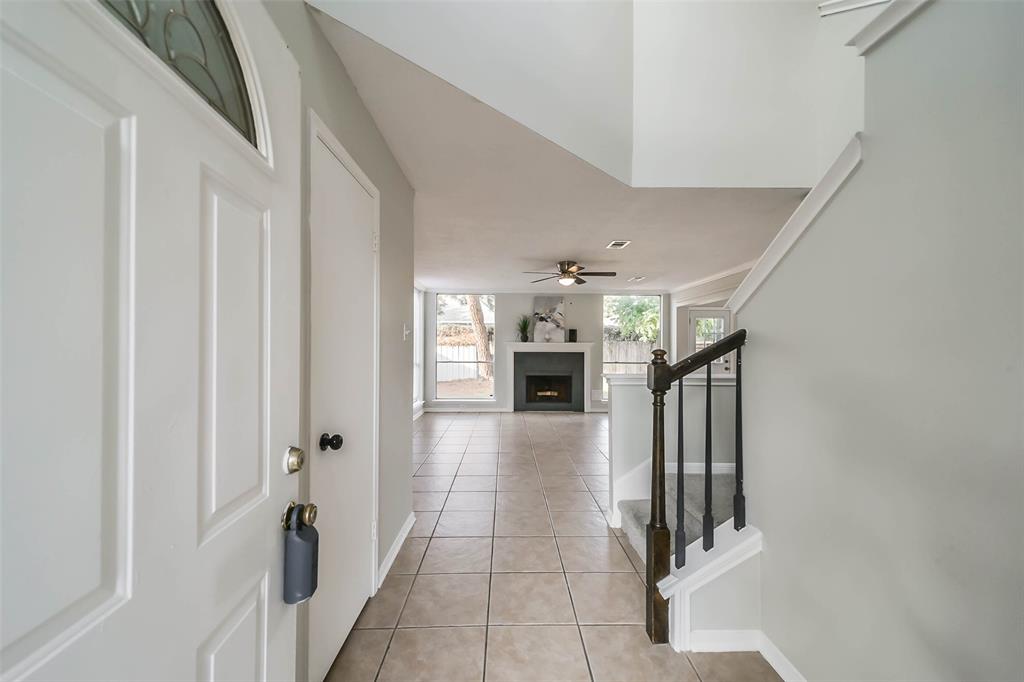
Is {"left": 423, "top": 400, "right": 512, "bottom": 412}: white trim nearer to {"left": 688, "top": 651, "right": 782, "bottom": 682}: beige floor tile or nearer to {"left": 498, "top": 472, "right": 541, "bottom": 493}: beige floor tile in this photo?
{"left": 498, "top": 472, "right": 541, "bottom": 493}: beige floor tile

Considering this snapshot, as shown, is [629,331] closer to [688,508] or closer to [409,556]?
[688,508]

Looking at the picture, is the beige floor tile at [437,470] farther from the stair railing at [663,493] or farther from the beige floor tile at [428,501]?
the stair railing at [663,493]

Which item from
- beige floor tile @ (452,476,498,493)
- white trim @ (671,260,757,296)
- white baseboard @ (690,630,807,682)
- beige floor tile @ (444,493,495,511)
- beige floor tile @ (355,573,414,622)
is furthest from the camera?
white trim @ (671,260,757,296)

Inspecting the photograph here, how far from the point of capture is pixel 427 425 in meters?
6.30

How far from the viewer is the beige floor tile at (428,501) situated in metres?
3.08

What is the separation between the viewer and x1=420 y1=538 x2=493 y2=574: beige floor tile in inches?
88.5

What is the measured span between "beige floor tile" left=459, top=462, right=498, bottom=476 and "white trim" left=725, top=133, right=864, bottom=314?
2.94 meters

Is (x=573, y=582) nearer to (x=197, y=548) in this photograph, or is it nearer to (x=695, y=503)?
(x=695, y=503)

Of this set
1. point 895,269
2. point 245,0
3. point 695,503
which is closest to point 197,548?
point 245,0

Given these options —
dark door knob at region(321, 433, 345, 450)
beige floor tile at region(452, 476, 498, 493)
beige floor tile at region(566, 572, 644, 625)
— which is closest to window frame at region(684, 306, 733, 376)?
beige floor tile at region(452, 476, 498, 493)

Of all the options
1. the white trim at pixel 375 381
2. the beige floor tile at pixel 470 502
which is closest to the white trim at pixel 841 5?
the white trim at pixel 375 381

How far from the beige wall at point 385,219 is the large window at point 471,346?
499cm

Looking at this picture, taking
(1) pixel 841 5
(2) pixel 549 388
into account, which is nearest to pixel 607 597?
(1) pixel 841 5

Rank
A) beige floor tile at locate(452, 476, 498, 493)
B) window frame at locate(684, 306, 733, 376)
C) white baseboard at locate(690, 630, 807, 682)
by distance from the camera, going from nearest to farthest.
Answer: white baseboard at locate(690, 630, 807, 682) → beige floor tile at locate(452, 476, 498, 493) → window frame at locate(684, 306, 733, 376)
